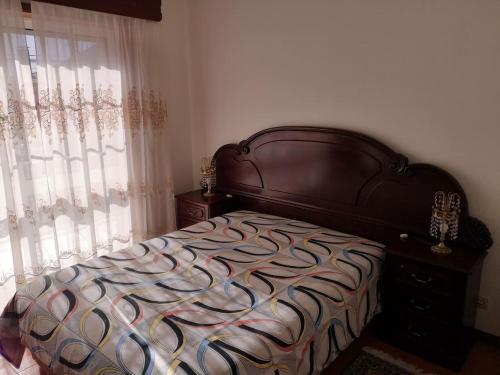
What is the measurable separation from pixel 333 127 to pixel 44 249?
7.69 ft

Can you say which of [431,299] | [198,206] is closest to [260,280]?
[431,299]

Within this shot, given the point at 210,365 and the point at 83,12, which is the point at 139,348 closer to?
the point at 210,365

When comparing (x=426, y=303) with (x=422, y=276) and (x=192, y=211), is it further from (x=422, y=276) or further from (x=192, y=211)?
(x=192, y=211)

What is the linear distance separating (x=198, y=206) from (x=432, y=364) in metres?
2.12

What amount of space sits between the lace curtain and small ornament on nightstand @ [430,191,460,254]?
2.33 meters

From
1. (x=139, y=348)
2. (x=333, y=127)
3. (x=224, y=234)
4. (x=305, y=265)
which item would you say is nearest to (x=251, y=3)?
(x=333, y=127)

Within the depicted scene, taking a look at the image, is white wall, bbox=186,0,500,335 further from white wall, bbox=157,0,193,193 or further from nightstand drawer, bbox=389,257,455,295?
nightstand drawer, bbox=389,257,455,295

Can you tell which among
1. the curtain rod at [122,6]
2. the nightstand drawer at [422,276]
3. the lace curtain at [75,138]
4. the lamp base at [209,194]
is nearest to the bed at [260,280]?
the nightstand drawer at [422,276]

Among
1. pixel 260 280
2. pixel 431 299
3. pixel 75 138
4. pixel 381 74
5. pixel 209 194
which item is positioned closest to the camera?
pixel 260 280

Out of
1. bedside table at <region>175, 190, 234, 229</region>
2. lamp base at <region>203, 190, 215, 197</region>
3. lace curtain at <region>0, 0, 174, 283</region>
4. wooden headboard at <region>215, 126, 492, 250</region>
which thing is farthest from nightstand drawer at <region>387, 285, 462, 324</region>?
lace curtain at <region>0, 0, 174, 283</region>

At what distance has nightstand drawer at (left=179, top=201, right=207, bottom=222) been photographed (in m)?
3.37

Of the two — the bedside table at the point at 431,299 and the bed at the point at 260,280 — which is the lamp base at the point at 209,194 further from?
the bedside table at the point at 431,299

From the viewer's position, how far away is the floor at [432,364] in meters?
2.16

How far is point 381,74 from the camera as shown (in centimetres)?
252
